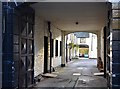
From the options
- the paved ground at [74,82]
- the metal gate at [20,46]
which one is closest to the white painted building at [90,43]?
the paved ground at [74,82]

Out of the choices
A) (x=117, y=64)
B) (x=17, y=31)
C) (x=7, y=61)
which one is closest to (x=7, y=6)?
(x=17, y=31)

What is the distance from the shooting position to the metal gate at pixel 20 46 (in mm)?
6801

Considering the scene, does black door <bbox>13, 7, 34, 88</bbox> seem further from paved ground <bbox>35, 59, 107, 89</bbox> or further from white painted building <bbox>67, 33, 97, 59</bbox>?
white painted building <bbox>67, 33, 97, 59</bbox>

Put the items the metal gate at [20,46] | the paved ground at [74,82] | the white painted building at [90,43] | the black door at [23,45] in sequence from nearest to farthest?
the metal gate at [20,46] → the black door at [23,45] → the paved ground at [74,82] → the white painted building at [90,43]

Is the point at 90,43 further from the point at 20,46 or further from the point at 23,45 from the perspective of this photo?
the point at 20,46

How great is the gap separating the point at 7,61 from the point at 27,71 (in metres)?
1.67

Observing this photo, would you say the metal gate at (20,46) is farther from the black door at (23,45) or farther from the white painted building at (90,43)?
the white painted building at (90,43)

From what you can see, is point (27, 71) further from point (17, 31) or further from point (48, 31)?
point (48, 31)

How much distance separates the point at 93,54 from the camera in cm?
4666

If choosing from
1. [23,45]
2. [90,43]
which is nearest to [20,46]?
[23,45]

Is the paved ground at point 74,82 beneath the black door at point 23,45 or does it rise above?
beneath

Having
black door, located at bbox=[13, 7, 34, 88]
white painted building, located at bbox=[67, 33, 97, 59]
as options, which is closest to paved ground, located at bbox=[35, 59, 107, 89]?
black door, located at bbox=[13, 7, 34, 88]

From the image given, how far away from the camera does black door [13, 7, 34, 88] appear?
23.5ft

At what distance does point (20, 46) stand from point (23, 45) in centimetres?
A: 41
